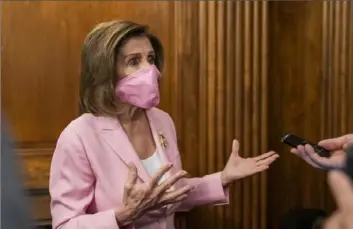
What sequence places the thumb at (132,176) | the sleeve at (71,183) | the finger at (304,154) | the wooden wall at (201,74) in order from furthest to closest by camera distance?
the wooden wall at (201,74), the finger at (304,154), the sleeve at (71,183), the thumb at (132,176)

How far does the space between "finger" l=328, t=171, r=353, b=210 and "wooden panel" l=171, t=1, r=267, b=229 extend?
1.54 metres

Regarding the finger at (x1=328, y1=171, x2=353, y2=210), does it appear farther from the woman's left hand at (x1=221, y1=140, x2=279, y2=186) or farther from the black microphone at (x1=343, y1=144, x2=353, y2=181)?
the woman's left hand at (x1=221, y1=140, x2=279, y2=186)

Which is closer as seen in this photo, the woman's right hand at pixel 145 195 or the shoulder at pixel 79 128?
the woman's right hand at pixel 145 195

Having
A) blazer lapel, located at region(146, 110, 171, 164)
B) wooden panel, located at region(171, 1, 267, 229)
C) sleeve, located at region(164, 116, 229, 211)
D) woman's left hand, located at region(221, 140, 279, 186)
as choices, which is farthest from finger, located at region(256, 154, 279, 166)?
wooden panel, located at region(171, 1, 267, 229)

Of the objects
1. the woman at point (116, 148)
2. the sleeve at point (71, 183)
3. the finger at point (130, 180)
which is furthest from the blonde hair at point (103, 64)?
the finger at point (130, 180)

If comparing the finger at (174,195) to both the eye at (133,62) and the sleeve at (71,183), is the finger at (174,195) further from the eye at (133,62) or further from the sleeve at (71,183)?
the eye at (133,62)

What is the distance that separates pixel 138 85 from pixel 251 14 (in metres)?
0.72

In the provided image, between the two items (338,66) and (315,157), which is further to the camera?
(338,66)

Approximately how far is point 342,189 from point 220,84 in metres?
1.56

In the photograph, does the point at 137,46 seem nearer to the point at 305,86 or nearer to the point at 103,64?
the point at 103,64

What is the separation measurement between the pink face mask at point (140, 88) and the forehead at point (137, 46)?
0.16 feet

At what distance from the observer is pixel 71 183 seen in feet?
4.99

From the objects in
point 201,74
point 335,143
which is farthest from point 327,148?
point 201,74

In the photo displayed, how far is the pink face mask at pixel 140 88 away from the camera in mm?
1597
